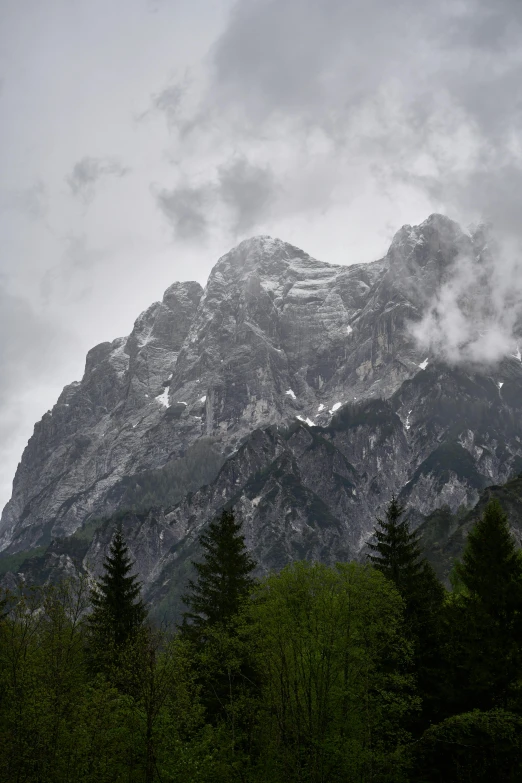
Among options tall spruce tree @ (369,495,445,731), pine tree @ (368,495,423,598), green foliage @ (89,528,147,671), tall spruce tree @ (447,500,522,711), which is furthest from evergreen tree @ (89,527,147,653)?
tall spruce tree @ (447,500,522,711)

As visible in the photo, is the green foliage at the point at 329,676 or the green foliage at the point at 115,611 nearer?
the green foliage at the point at 329,676

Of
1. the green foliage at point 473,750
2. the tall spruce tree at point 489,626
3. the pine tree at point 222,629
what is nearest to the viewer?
the green foliage at point 473,750

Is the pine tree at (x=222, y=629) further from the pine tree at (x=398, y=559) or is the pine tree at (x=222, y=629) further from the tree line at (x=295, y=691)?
the pine tree at (x=398, y=559)

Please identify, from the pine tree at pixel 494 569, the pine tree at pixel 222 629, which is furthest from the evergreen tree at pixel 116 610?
the pine tree at pixel 494 569

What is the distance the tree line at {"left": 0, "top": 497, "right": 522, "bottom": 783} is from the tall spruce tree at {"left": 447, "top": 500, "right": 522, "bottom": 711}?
0.07 m

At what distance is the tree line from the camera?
1193 inches

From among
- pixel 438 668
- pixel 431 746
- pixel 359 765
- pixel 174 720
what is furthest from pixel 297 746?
pixel 438 668

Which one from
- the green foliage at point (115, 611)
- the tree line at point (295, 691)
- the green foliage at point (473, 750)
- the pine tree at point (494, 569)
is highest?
the green foliage at point (115, 611)

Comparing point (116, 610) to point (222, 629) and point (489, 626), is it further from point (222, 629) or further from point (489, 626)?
point (489, 626)

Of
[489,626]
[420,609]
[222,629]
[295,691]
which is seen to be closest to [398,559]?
[420,609]

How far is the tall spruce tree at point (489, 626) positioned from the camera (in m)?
35.4

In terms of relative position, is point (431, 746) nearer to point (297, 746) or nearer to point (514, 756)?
point (514, 756)

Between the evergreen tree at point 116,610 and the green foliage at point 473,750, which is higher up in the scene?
the evergreen tree at point 116,610

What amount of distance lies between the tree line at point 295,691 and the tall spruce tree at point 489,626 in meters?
0.07
